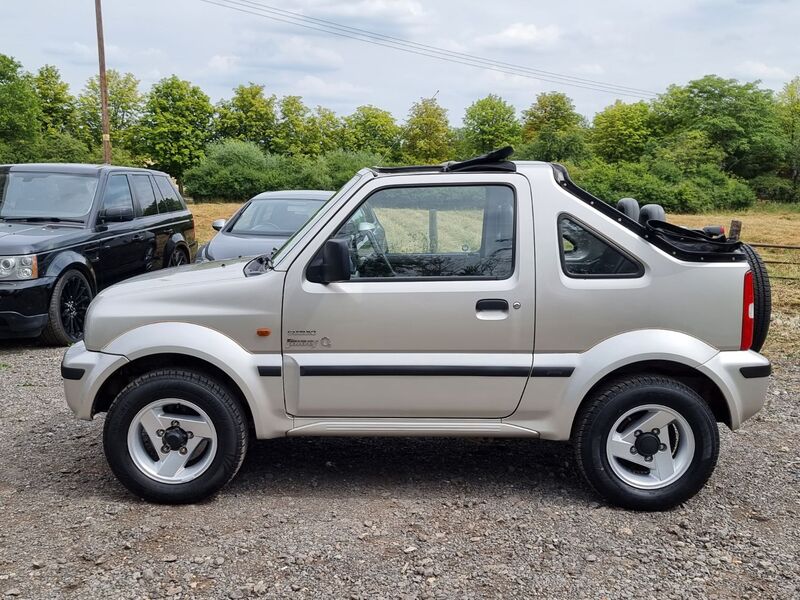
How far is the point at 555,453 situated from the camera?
5.08 metres

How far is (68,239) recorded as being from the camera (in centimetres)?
812

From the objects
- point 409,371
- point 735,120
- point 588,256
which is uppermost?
point 735,120

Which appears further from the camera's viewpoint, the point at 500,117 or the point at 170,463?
the point at 500,117

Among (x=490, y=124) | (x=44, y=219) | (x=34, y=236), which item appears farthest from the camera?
(x=490, y=124)

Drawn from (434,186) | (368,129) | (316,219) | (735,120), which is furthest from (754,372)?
(368,129)

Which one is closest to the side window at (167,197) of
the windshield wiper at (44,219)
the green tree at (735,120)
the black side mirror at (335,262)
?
the windshield wiper at (44,219)

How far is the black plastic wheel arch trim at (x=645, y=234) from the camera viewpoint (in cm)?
397

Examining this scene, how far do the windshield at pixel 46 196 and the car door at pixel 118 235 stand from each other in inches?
8.6

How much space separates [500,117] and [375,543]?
62.8 m

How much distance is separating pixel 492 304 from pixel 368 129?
234 ft

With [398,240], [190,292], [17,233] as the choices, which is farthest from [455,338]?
[17,233]

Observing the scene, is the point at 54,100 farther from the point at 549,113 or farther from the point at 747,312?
the point at 747,312

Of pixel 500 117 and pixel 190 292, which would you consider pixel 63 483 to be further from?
pixel 500 117

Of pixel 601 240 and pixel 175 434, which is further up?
pixel 601 240
